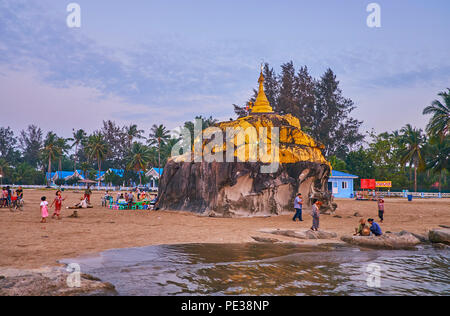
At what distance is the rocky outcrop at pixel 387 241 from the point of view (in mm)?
12047

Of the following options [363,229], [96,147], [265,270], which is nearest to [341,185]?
[363,229]

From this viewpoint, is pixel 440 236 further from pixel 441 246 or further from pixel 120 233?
pixel 120 233

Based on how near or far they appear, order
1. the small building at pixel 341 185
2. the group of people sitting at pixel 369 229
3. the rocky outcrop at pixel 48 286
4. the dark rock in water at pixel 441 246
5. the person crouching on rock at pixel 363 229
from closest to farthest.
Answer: the rocky outcrop at pixel 48 286
the dark rock in water at pixel 441 246
the group of people sitting at pixel 369 229
the person crouching on rock at pixel 363 229
the small building at pixel 341 185

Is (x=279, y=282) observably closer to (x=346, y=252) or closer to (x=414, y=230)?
(x=346, y=252)

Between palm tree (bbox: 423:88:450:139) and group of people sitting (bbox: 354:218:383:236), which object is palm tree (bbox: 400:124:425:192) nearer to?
palm tree (bbox: 423:88:450:139)

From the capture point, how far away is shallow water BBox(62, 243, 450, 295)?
7074mm

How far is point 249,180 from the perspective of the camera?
2059 cm

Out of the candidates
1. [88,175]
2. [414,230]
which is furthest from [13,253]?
[88,175]

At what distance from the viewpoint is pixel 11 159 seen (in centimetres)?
9050

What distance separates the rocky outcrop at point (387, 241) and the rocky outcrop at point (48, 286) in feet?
29.8

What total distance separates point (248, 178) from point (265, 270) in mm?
12137

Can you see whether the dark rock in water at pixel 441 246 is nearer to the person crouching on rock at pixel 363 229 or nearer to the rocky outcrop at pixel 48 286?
the person crouching on rock at pixel 363 229

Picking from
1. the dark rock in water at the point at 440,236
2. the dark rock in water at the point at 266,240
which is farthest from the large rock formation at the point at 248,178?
the dark rock in water at the point at 440,236
